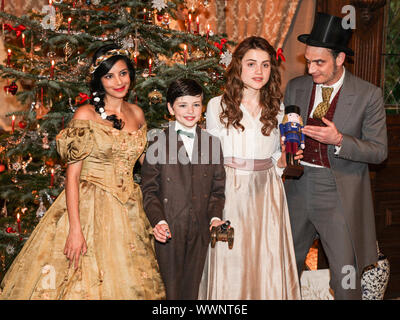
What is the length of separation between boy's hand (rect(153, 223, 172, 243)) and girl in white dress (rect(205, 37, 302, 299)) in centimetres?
38

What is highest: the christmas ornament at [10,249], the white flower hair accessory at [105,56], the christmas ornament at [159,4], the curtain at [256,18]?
the curtain at [256,18]

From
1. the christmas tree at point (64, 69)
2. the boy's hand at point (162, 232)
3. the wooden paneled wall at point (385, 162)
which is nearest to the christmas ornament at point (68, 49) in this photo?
the christmas tree at point (64, 69)

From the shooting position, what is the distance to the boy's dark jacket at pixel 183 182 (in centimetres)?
250

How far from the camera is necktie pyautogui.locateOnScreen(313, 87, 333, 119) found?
280cm

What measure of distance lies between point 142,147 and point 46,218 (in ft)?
2.16

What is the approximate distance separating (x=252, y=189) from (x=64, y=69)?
1.66 meters

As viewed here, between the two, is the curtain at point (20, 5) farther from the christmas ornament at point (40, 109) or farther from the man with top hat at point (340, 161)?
the man with top hat at point (340, 161)

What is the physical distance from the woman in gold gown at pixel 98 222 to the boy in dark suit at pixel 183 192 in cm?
13

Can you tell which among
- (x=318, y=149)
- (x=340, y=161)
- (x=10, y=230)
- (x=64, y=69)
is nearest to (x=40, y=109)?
(x=64, y=69)

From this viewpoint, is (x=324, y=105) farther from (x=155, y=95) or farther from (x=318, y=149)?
(x=155, y=95)

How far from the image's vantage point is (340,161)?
2.82 metres

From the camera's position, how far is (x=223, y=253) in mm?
2607
